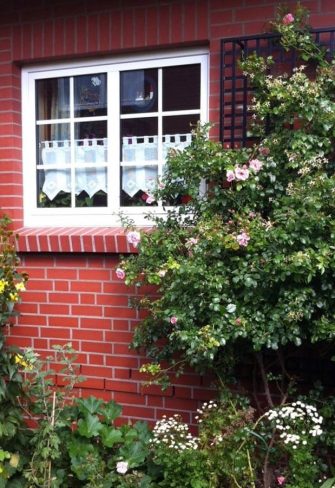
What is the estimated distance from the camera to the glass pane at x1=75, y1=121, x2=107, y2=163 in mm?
4168

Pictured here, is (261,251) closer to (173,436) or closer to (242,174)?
(242,174)

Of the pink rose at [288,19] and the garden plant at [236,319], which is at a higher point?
the pink rose at [288,19]

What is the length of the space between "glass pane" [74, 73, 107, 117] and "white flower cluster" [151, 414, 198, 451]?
88.0 inches

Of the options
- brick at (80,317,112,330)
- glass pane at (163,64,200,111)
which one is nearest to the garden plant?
brick at (80,317,112,330)

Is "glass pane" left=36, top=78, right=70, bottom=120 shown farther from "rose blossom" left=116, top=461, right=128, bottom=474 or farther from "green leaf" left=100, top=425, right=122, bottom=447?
"rose blossom" left=116, top=461, right=128, bottom=474

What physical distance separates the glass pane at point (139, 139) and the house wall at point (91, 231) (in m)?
0.49

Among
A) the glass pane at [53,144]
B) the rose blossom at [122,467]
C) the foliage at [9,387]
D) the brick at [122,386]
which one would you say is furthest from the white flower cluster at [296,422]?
the glass pane at [53,144]

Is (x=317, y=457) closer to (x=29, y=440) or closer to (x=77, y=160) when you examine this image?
(x=29, y=440)

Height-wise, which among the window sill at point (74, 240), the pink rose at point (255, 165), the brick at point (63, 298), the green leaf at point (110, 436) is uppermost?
the pink rose at point (255, 165)

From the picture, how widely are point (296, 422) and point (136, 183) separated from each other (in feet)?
6.43

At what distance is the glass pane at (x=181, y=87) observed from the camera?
12.9 feet

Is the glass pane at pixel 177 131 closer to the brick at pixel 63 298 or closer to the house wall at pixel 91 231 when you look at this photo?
the house wall at pixel 91 231

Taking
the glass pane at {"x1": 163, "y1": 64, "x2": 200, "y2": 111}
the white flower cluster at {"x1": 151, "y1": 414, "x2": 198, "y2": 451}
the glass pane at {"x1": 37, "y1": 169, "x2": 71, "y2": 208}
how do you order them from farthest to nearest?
the glass pane at {"x1": 37, "y1": 169, "x2": 71, "y2": 208} → the glass pane at {"x1": 163, "y1": 64, "x2": 200, "y2": 111} → the white flower cluster at {"x1": 151, "y1": 414, "x2": 198, "y2": 451}

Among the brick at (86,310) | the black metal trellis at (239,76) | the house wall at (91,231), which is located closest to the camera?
the black metal trellis at (239,76)
